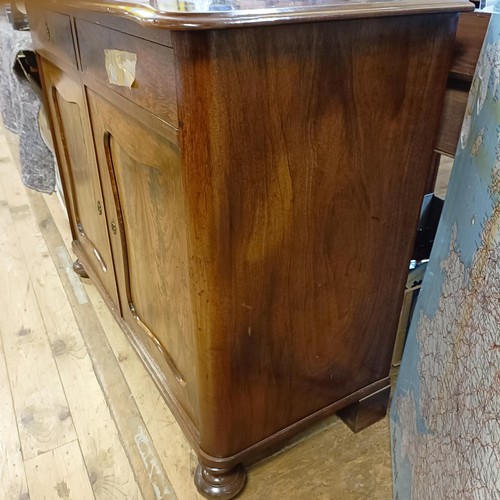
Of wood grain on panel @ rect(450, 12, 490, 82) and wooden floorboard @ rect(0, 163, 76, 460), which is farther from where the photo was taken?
wooden floorboard @ rect(0, 163, 76, 460)

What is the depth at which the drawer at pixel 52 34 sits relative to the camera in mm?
1081

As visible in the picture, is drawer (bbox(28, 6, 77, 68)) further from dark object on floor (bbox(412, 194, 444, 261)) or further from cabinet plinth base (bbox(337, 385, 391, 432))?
cabinet plinth base (bbox(337, 385, 391, 432))

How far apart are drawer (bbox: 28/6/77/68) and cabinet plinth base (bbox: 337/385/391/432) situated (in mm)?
1004

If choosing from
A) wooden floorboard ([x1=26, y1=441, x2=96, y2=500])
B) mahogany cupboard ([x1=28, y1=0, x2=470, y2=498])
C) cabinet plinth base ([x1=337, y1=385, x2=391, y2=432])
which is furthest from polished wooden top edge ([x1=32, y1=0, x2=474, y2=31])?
wooden floorboard ([x1=26, y1=441, x2=96, y2=500])

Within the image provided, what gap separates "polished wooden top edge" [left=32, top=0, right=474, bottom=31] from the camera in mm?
579

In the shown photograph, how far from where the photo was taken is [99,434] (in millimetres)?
1231

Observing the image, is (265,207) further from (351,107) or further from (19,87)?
(19,87)

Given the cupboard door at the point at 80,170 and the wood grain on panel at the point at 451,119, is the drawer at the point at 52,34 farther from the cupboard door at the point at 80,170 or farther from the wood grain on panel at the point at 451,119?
the wood grain on panel at the point at 451,119

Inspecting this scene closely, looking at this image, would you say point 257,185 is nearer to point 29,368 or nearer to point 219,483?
point 219,483

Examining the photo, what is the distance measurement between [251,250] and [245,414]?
0.37 m

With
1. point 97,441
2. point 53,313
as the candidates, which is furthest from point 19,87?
point 97,441

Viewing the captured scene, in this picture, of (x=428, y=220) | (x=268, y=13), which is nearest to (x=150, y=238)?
(x=268, y=13)

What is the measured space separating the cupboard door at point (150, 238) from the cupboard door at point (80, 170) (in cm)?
10

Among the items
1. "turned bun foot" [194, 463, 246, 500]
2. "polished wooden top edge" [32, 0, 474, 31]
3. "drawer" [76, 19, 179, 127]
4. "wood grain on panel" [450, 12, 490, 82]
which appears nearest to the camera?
"polished wooden top edge" [32, 0, 474, 31]
